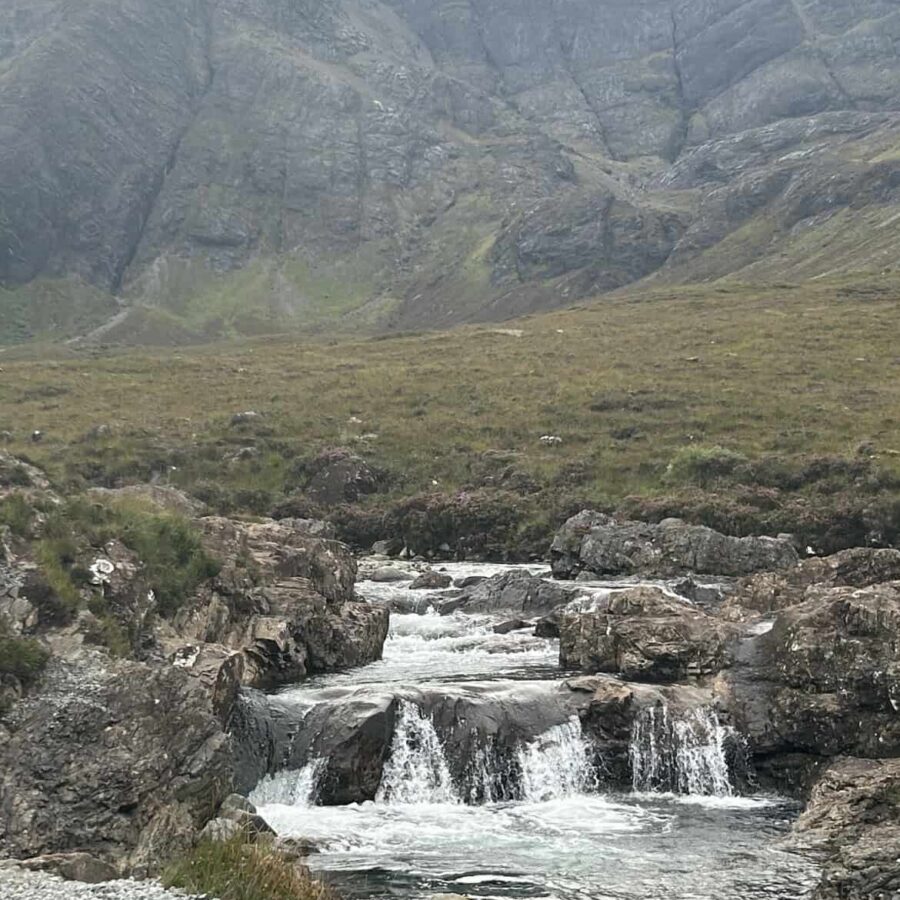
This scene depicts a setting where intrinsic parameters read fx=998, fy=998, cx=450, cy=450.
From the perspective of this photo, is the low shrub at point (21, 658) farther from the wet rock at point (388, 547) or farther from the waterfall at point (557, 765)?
the wet rock at point (388, 547)

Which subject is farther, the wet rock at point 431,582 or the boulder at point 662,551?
the wet rock at point 431,582

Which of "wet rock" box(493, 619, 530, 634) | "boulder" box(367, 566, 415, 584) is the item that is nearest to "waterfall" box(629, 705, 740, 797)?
"wet rock" box(493, 619, 530, 634)

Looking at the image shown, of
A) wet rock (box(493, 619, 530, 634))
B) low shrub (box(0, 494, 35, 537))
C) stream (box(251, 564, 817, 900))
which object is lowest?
stream (box(251, 564, 817, 900))

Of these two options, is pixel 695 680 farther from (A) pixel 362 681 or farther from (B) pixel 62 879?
(B) pixel 62 879

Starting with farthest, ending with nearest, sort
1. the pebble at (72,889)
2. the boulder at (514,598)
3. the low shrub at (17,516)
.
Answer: the boulder at (514,598) < the low shrub at (17,516) < the pebble at (72,889)

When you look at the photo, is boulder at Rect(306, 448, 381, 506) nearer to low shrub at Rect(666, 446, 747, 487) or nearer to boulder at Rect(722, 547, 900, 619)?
low shrub at Rect(666, 446, 747, 487)

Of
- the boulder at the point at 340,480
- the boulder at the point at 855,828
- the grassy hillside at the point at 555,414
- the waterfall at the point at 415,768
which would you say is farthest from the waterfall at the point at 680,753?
the boulder at the point at 340,480

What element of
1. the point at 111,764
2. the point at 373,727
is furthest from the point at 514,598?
the point at 111,764

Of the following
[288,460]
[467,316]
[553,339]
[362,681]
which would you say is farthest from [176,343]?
[362,681]

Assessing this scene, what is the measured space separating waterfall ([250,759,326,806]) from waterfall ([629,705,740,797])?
765 cm

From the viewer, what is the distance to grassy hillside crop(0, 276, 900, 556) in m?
59.5

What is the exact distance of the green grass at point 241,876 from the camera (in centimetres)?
1216

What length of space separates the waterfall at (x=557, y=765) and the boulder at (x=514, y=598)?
14926 millimetres

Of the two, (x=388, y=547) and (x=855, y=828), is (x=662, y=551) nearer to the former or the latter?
(x=388, y=547)
